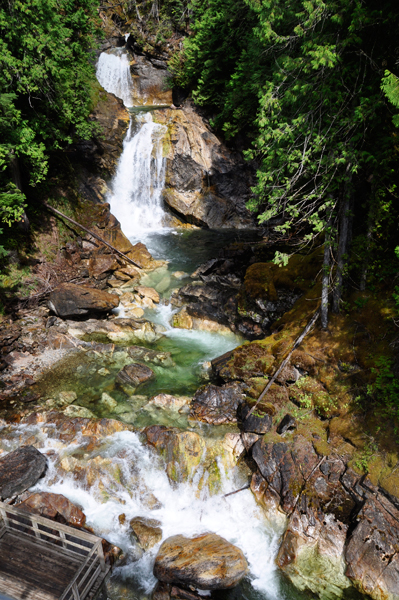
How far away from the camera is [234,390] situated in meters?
9.57

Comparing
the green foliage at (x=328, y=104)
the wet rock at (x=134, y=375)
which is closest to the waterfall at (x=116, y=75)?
the green foliage at (x=328, y=104)

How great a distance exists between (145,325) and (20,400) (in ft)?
16.7

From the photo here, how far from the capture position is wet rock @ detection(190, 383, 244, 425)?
909cm

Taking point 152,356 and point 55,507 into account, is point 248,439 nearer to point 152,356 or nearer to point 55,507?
point 55,507

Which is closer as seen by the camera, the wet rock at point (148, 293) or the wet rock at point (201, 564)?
the wet rock at point (201, 564)

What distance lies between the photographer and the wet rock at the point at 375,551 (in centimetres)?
592

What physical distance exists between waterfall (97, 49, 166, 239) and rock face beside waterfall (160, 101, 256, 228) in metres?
0.77

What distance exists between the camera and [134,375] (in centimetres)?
1094

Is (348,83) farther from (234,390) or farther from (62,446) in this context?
(62,446)

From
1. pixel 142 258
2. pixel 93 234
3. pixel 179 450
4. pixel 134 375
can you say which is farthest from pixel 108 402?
pixel 93 234

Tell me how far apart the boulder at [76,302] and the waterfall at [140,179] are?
9.80 m

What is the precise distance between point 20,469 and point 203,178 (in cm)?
2127

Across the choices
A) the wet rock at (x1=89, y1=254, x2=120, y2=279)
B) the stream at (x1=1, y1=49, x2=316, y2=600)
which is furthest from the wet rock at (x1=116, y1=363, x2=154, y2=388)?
the wet rock at (x1=89, y1=254, x2=120, y2=279)

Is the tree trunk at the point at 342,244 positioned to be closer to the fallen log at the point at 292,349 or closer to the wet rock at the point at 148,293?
the fallen log at the point at 292,349
